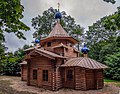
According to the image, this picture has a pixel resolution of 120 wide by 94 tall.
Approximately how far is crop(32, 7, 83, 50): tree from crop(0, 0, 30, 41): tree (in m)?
30.3

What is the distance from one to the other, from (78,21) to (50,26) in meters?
7.71

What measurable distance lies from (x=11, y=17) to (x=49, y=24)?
1232 inches

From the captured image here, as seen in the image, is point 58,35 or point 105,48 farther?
point 105,48

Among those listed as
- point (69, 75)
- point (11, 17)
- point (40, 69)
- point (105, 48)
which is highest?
point (105, 48)

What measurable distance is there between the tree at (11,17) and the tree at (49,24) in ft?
99.4

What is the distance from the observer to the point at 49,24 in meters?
35.4

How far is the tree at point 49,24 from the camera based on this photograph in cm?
3522

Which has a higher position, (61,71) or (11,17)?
(11,17)

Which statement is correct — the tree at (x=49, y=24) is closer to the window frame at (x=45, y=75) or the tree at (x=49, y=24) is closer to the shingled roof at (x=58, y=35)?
the shingled roof at (x=58, y=35)

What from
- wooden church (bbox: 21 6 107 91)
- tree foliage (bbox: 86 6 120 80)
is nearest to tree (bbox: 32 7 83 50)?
tree foliage (bbox: 86 6 120 80)

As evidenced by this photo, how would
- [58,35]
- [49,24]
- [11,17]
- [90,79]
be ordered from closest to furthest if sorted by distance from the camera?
[11,17]
[90,79]
[58,35]
[49,24]

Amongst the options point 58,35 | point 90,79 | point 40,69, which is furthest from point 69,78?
point 58,35

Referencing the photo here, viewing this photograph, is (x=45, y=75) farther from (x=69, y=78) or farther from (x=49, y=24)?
(x=49, y=24)

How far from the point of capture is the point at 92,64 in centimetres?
1491
